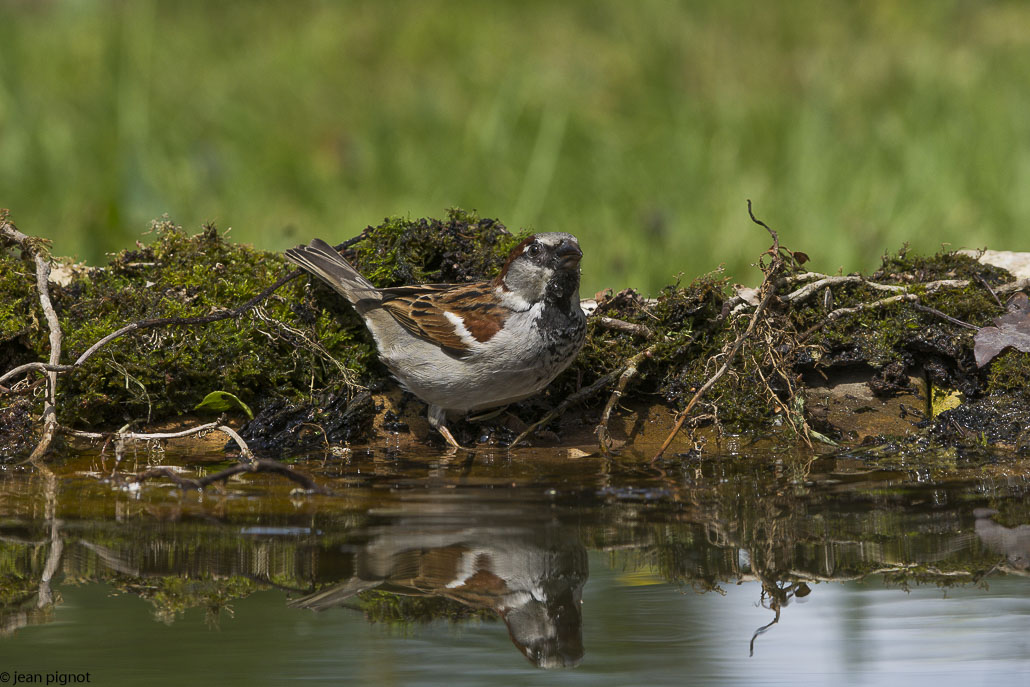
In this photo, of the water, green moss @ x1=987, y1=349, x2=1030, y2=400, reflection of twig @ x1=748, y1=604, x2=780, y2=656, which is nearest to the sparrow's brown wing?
the water

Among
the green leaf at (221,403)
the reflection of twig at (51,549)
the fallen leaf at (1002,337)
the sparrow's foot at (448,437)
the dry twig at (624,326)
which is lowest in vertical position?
the reflection of twig at (51,549)

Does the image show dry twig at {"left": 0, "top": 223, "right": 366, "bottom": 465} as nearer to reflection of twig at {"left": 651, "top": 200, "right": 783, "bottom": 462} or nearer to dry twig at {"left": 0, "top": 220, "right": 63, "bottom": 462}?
dry twig at {"left": 0, "top": 220, "right": 63, "bottom": 462}

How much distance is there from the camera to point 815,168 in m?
8.02

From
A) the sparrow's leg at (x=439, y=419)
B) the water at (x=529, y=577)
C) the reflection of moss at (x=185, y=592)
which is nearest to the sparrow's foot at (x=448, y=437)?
the sparrow's leg at (x=439, y=419)

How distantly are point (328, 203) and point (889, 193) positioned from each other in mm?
3843

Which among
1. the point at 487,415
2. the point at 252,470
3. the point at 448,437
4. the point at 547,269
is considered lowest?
the point at 252,470

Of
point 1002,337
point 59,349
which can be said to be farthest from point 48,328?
point 1002,337

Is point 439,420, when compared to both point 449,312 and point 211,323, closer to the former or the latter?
point 449,312

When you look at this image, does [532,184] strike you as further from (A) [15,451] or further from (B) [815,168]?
(A) [15,451]

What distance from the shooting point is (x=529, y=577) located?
2938mm

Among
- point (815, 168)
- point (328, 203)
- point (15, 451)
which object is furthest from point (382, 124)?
point (15, 451)

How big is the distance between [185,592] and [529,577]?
33.6 inches

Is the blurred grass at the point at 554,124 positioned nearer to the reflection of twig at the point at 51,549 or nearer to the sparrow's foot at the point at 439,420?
the sparrow's foot at the point at 439,420

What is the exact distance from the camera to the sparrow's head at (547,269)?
4574 mm
